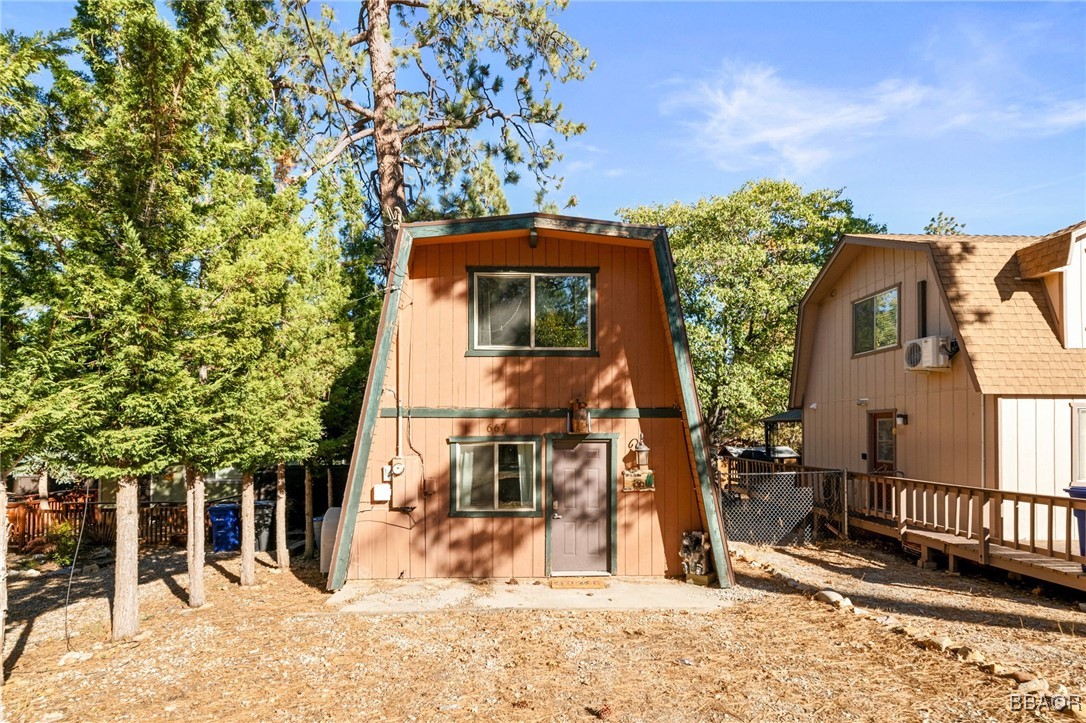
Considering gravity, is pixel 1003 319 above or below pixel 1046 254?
below

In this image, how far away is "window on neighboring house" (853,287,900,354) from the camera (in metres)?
11.1

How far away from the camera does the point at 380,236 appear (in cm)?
1558

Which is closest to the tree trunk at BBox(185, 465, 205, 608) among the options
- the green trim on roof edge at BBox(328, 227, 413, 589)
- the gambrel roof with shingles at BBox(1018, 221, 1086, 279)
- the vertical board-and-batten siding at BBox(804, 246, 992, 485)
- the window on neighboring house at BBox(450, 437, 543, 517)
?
the green trim on roof edge at BBox(328, 227, 413, 589)

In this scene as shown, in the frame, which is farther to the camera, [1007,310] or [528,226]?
[1007,310]

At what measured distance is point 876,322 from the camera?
11.7m

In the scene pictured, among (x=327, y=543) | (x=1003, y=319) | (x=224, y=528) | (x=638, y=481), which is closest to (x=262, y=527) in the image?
(x=224, y=528)

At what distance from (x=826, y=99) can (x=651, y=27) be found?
16.8ft

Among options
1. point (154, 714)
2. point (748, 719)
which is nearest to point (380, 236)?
point (154, 714)

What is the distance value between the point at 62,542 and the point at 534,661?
408 inches

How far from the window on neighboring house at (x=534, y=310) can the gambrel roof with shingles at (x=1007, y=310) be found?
6.03 meters

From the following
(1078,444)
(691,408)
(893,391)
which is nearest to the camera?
(691,408)

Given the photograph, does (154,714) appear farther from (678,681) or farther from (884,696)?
(884,696)

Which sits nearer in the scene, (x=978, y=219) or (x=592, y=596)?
(x=592, y=596)

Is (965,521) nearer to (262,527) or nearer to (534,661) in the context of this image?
(534,661)
